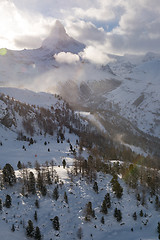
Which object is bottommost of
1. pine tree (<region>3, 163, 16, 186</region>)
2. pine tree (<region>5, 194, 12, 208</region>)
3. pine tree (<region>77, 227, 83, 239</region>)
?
pine tree (<region>77, 227, 83, 239</region>)

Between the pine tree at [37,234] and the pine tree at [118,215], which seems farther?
the pine tree at [118,215]

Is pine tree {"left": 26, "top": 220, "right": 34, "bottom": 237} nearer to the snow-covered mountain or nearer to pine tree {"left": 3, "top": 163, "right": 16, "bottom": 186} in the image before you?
the snow-covered mountain

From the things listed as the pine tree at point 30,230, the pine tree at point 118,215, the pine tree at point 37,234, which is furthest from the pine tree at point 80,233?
the pine tree at point 118,215

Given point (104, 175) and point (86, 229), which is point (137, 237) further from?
point (104, 175)

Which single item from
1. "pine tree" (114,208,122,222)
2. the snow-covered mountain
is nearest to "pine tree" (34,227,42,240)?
the snow-covered mountain

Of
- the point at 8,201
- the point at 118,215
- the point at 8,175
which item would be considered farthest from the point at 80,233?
the point at 8,175

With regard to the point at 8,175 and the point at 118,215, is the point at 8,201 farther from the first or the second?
the point at 118,215

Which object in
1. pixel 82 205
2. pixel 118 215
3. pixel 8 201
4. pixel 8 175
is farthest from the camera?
pixel 8 175

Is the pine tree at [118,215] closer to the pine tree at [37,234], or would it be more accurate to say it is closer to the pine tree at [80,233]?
the pine tree at [80,233]

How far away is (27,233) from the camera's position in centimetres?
3184

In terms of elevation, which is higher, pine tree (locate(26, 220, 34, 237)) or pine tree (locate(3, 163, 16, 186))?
pine tree (locate(3, 163, 16, 186))

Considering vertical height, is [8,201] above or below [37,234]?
above

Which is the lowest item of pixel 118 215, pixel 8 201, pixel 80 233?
pixel 80 233

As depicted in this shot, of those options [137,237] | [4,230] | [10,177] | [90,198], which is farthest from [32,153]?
[137,237]
